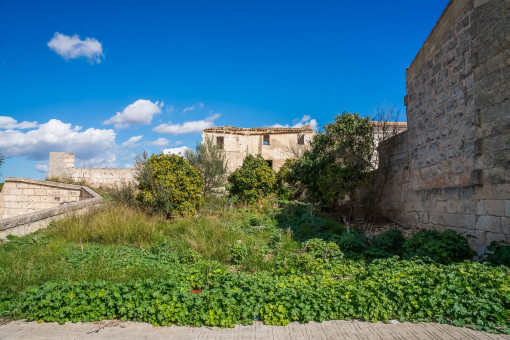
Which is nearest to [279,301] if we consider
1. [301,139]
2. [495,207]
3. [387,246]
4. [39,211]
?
[387,246]

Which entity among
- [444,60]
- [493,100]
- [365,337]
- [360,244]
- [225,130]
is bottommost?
[365,337]

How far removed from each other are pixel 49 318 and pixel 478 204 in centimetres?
706

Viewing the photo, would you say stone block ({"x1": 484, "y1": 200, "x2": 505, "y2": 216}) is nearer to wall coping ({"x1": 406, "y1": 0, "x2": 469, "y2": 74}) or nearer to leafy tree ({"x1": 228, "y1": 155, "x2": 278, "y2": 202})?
wall coping ({"x1": 406, "y1": 0, "x2": 469, "y2": 74})

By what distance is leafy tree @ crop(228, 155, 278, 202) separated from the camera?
46.4 ft

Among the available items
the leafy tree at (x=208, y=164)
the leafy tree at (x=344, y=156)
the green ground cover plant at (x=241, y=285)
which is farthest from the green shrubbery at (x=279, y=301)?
the leafy tree at (x=208, y=164)

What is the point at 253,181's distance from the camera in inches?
558

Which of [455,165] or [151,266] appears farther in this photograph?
[455,165]

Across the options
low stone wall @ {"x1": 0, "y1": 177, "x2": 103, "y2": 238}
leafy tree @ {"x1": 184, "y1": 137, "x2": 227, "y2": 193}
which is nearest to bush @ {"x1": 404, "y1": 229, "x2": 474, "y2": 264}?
low stone wall @ {"x1": 0, "y1": 177, "x2": 103, "y2": 238}

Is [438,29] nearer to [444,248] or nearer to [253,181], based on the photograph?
[444,248]

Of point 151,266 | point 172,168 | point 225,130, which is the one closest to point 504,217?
point 151,266

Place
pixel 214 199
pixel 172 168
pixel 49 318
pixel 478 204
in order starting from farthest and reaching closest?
pixel 214 199 → pixel 172 168 → pixel 478 204 → pixel 49 318

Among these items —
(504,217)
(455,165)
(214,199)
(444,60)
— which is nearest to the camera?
(504,217)

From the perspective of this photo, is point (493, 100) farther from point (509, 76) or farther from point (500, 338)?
point (500, 338)

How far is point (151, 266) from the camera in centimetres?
531
